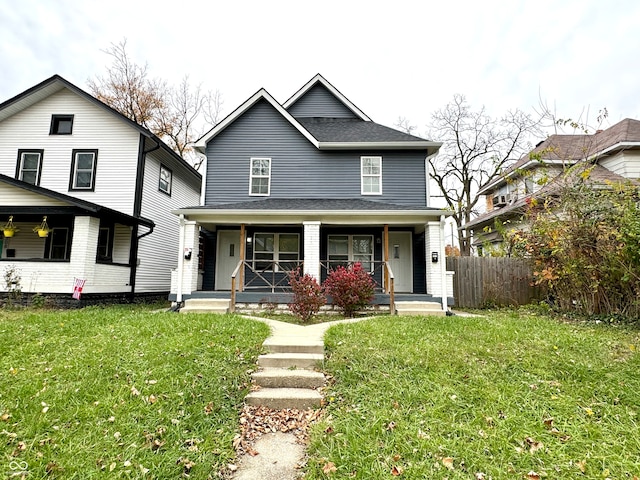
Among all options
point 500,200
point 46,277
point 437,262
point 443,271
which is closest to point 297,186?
point 437,262

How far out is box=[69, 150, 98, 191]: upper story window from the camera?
467 inches

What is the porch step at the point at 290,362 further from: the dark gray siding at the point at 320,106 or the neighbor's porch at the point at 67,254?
the dark gray siding at the point at 320,106

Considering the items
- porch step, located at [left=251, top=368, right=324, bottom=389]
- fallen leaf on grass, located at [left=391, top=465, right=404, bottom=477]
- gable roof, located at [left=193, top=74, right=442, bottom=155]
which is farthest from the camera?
gable roof, located at [left=193, top=74, right=442, bottom=155]

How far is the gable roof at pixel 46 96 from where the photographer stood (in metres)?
11.5

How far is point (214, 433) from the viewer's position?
3.24 m

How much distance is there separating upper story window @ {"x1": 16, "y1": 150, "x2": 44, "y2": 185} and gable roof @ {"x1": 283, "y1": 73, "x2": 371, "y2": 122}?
31.3 feet

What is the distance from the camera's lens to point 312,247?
32.3 feet

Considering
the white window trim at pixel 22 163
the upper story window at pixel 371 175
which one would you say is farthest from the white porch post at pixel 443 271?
the white window trim at pixel 22 163

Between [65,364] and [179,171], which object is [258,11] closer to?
[179,171]

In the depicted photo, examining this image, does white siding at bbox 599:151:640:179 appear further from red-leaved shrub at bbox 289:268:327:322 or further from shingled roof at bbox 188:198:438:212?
red-leaved shrub at bbox 289:268:327:322

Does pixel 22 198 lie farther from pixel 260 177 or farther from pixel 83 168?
pixel 260 177

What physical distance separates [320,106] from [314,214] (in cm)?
660

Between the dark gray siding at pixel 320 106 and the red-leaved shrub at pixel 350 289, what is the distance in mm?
8224

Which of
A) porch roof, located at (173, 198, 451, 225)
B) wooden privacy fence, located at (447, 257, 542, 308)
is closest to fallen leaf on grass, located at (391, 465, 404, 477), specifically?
porch roof, located at (173, 198, 451, 225)
